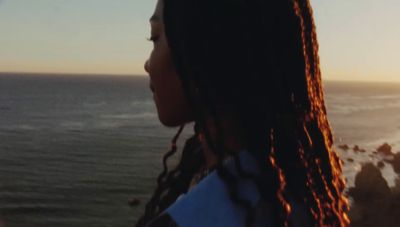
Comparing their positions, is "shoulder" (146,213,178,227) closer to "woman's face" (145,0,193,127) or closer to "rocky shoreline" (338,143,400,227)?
"woman's face" (145,0,193,127)

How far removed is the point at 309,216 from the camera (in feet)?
4.26

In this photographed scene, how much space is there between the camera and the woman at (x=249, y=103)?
1.20m

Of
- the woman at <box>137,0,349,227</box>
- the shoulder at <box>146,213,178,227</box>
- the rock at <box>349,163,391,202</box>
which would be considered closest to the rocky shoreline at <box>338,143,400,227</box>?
the rock at <box>349,163,391,202</box>

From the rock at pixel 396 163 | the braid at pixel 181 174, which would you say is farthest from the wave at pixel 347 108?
the braid at pixel 181 174

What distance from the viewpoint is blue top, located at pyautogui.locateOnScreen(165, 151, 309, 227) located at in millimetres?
1104

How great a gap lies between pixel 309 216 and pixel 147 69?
0.53m

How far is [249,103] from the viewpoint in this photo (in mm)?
1297

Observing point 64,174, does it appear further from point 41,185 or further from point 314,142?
point 314,142

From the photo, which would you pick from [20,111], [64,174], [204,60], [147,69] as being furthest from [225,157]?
[20,111]

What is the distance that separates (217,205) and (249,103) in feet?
0.87

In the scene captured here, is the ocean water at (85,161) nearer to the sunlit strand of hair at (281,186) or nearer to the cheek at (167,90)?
the cheek at (167,90)

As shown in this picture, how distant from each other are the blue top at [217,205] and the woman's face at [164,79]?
23 centimetres

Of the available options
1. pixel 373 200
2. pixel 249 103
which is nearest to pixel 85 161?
pixel 373 200

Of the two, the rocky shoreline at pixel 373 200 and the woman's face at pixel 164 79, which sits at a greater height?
the woman's face at pixel 164 79
